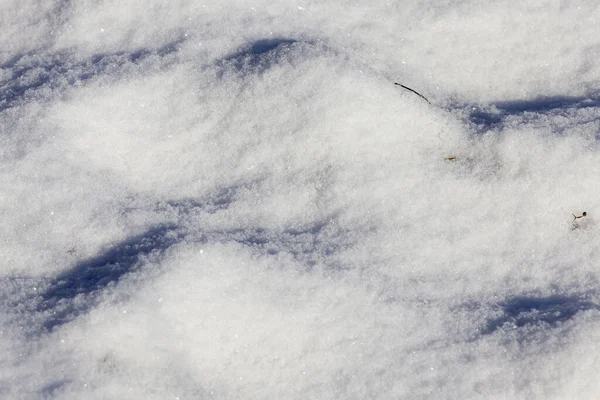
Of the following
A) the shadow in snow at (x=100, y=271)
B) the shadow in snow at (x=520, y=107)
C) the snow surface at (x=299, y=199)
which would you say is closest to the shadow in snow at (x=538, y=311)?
the snow surface at (x=299, y=199)

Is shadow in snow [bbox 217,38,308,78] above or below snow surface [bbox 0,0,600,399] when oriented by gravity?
above

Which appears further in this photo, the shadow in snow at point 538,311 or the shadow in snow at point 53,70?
the shadow in snow at point 53,70

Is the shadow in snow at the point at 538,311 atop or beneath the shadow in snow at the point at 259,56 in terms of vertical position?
beneath

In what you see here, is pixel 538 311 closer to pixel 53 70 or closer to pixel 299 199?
pixel 299 199

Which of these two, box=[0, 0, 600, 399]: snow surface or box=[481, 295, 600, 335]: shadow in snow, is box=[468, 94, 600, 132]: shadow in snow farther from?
box=[481, 295, 600, 335]: shadow in snow

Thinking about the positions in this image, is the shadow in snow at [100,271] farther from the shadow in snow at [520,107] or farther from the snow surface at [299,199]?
the shadow in snow at [520,107]

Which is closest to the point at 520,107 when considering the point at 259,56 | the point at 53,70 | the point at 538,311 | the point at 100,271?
the point at 538,311

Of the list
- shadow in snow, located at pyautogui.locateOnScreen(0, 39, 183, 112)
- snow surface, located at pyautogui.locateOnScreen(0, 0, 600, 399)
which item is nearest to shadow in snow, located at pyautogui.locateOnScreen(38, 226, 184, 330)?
snow surface, located at pyautogui.locateOnScreen(0, 0, 600, 399)

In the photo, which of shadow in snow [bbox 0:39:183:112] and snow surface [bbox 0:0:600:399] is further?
shadow in snow [bbox 0:39:183:112]
